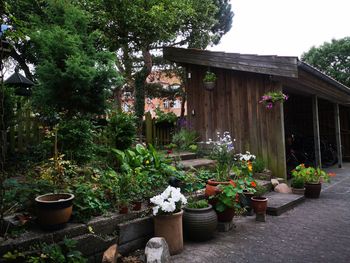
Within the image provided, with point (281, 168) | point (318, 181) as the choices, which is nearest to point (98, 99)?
point (281, 168)

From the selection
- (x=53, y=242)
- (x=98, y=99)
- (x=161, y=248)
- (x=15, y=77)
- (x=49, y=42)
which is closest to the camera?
(x=53, y=242)

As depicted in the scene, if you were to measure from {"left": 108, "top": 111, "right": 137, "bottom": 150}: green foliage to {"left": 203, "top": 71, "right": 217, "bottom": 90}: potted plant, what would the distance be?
3099mm

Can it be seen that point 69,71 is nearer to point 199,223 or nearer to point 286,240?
point 199,223

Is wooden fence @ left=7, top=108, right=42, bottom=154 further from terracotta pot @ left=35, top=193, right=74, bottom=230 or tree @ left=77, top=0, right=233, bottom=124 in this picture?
tree @ left=77, top=0, right=233, bottom=124

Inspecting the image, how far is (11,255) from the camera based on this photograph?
2516 mm

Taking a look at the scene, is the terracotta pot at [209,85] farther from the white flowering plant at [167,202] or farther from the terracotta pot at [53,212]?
the terracotta pot at [53,212]

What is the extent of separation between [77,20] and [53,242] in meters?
4.31

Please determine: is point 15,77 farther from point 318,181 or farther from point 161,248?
point 318,181

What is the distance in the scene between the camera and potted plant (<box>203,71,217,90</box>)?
7838mm

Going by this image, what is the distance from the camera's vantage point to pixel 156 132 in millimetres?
9664

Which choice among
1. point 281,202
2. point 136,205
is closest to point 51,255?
point 136,205

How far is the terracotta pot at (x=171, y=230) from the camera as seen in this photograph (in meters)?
3.55

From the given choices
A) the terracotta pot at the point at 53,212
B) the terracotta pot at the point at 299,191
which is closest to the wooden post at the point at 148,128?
the terracotta pot at the point at 299,191

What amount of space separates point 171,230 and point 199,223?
0.43 m
